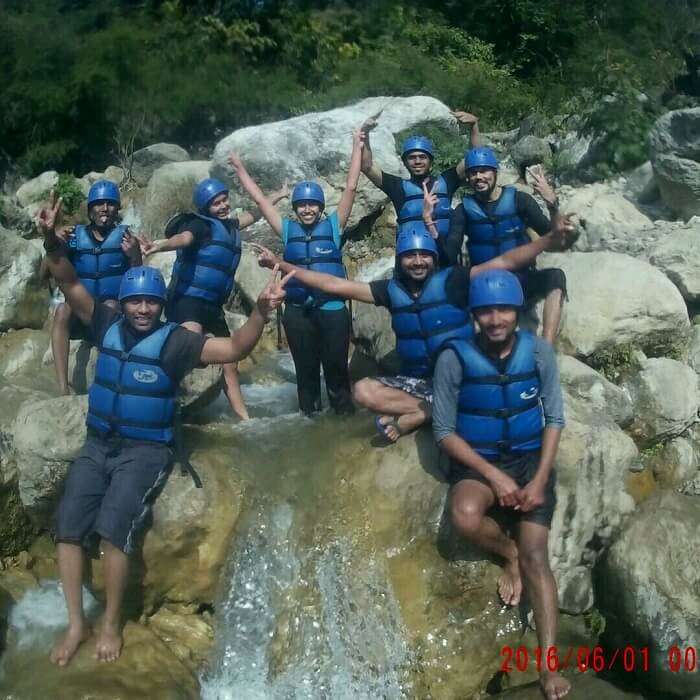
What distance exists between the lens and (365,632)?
16.6 ft

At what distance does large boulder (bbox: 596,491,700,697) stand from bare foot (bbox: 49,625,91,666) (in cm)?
326

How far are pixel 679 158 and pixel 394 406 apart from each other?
5795mm

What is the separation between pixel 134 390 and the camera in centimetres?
502

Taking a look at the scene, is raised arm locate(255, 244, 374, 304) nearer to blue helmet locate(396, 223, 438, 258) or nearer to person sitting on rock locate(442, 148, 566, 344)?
blue helmet locate(396, 223, 438, 258)

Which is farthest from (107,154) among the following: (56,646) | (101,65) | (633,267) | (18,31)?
(56,646)

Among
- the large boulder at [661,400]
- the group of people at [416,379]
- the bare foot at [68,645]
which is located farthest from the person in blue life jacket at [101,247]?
the large boulder at [661,400]

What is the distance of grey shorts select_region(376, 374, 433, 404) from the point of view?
5.61 metres

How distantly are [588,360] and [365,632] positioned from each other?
3252 mm

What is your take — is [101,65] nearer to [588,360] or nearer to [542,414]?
[588,360]

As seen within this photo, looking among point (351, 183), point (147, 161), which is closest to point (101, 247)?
point (351, 183)

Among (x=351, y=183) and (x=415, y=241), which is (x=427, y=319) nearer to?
(x=415, y=241)

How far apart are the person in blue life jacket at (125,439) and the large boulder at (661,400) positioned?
344 centimetres

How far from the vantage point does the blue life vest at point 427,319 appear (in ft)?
18.3

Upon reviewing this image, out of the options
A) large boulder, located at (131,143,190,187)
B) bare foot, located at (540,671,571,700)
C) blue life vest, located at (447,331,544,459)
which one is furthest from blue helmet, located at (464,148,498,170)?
large boulder, located at (131,143,190,187)
